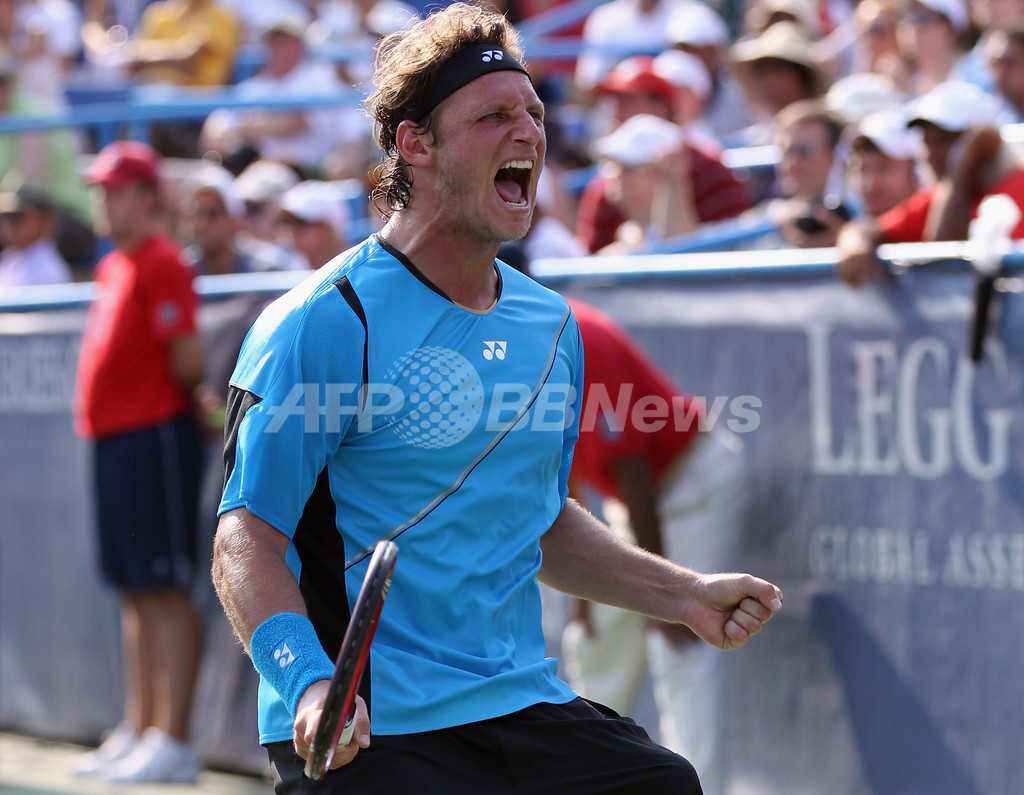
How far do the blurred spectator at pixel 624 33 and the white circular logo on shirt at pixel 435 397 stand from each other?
6.99m

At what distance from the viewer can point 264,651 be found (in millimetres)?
2449

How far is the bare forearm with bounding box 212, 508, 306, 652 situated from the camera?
2.50 metres

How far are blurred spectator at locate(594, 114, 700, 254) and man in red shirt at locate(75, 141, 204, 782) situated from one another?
198 cm

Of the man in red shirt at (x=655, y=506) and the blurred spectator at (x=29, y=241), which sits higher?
the blurred spectator at (x=29, y=241)

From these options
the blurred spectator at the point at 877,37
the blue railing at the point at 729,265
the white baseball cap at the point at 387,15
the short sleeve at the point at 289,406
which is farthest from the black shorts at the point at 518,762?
the white baseball cap at the point at 387,15

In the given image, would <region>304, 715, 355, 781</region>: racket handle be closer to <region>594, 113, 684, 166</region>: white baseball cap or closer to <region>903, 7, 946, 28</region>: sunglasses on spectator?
<region>594, 113, 684, 166</region>: white baseball cap

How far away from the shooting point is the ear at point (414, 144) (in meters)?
2.90

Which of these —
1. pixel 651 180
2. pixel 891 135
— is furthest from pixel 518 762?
pixel 651 180

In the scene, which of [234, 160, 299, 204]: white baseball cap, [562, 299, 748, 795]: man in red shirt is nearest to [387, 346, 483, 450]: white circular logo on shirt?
[562, 299, 748, 795]: man in red shirt

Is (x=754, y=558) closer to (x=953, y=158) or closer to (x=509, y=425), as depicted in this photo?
(x=953, y=158)

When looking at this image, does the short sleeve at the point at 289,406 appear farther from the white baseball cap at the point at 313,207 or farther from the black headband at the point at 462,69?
the white baseball cap at the point at 313,207

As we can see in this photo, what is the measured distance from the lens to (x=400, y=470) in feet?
9.03

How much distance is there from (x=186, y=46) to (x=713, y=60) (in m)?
4.62

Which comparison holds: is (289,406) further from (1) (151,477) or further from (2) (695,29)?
(2) (695,29)
